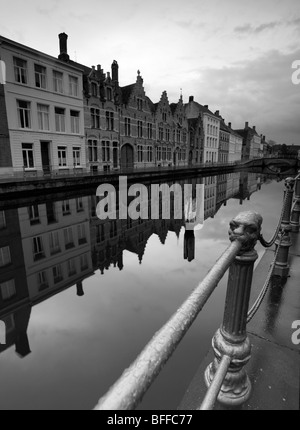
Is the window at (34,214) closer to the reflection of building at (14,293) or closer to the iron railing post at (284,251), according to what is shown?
the reflection of building at (14,293)

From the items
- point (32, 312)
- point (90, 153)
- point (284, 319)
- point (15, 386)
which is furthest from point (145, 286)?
point (90, 153)

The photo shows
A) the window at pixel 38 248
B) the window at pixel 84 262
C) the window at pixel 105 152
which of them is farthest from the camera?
the window at pixel 105 152

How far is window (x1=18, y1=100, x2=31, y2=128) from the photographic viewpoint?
64.6 ft

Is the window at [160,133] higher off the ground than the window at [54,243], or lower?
higher

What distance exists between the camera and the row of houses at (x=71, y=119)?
18.9m

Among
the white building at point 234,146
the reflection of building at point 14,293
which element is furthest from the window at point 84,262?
the white building at point 234,146

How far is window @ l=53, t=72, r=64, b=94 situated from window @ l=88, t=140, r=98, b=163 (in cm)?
532

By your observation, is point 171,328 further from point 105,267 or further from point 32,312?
point 105,267

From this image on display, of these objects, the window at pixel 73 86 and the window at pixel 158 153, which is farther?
Result: the window at pixel 158 153

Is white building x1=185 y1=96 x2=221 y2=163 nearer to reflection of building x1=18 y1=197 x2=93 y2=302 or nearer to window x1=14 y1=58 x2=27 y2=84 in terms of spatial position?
window x1=14 y1=58 x2=27 y2=84

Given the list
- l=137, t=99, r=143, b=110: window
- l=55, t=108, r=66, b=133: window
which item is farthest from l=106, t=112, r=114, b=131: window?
l=137, t=99, r=143, b=110: window

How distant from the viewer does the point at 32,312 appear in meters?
4.56

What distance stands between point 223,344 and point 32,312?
13.8 ft
